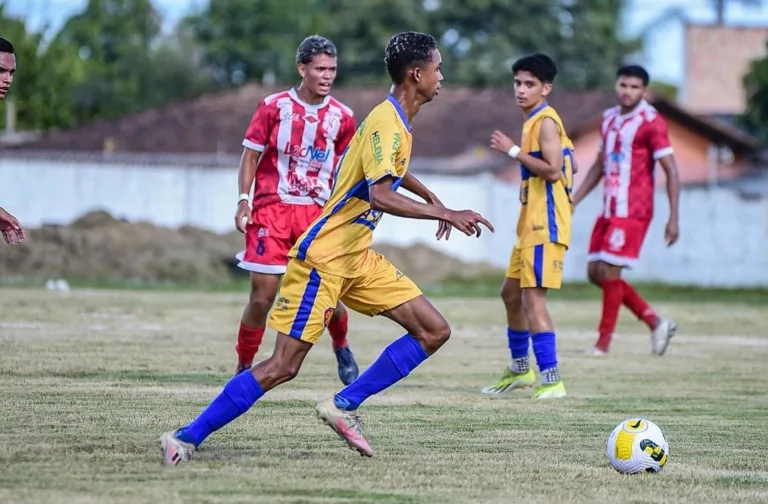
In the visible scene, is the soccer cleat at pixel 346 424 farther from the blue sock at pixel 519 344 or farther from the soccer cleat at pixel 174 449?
the blue sock at pixel 519 344

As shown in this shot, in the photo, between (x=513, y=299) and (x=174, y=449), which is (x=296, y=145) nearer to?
(x=513, y=299)

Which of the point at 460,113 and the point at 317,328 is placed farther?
the point at 460,113

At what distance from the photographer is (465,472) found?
6.83 metres

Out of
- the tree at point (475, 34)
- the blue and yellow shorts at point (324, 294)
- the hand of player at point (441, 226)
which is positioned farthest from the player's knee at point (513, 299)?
the tree at point (475, 34)

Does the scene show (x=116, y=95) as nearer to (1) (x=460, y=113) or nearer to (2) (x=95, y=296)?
(1) (x=460, y=113)

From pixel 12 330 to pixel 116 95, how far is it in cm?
5568

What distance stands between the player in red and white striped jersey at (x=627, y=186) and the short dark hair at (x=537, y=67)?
123 inches

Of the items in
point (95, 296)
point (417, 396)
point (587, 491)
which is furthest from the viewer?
point (95, 296)

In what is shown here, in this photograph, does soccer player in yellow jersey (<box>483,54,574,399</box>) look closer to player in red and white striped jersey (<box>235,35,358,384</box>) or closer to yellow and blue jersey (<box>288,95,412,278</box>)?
player in red and white striped jersey (<box>235,35,358,384</box>)

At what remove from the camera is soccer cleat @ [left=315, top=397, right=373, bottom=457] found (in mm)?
7137

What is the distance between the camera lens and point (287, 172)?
10367mm

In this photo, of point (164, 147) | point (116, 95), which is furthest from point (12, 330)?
point (116, 95)

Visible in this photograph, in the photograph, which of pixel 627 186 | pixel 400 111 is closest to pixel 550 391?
pixel 400 111

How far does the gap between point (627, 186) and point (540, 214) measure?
331cm
